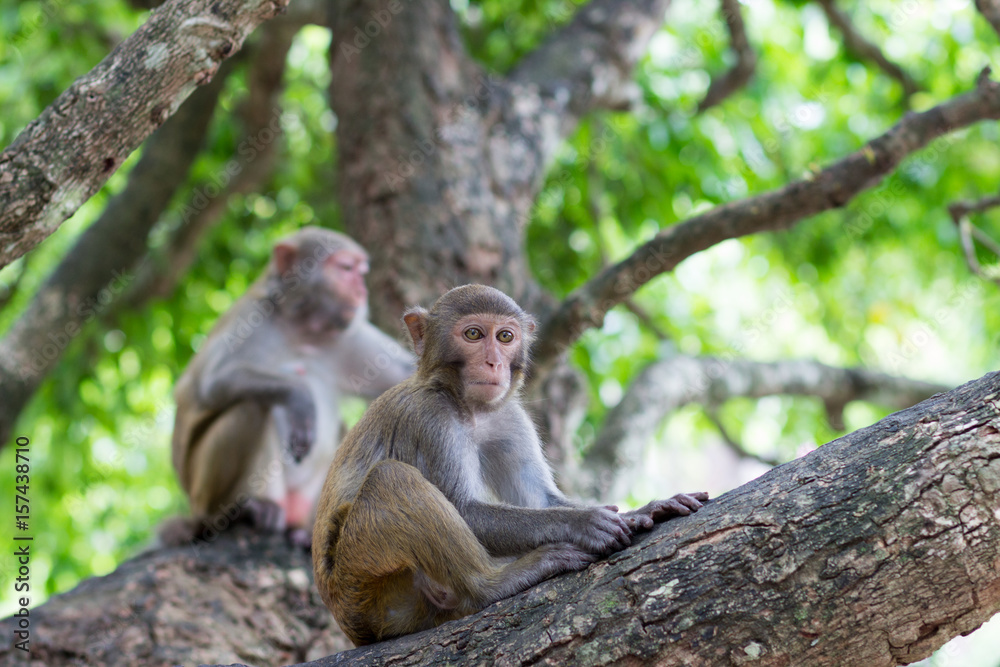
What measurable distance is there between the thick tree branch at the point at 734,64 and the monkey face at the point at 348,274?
394 cm

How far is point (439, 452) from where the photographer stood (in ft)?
12.3

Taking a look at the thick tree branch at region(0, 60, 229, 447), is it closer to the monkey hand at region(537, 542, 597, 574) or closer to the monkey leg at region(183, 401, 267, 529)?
the monkey leg at region(183, 401, 267, 529)

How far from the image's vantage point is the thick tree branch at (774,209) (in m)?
4.75

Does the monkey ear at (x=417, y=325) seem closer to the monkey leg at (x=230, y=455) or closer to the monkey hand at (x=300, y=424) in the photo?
the monkey hand at (x=300, y=424)

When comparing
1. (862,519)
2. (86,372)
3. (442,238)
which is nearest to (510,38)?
(442,238)

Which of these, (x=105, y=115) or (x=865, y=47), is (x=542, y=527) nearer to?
(x=105, y=115)

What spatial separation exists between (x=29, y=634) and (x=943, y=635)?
174 inches

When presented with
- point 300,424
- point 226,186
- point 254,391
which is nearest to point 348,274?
point 254,391

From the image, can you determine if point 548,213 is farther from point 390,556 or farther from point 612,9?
point 390,556

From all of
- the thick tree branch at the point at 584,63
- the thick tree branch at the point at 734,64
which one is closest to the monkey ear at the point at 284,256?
the thick tree branch at the point at 584,63

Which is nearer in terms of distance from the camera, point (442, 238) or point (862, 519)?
point (862, 519)

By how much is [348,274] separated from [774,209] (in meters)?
3.31

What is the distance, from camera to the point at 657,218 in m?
8.50

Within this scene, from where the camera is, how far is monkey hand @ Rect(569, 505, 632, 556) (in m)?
3.11
